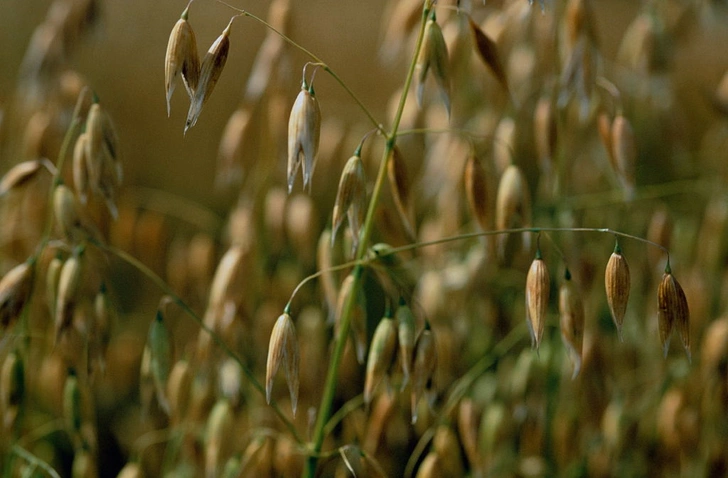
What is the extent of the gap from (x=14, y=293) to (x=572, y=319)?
2.22 ft

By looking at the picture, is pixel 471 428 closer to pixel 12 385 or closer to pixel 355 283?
pixel 355 283

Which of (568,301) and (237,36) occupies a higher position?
(237,36)

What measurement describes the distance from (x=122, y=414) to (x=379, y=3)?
1.52 m

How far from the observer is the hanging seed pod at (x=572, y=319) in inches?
39.5

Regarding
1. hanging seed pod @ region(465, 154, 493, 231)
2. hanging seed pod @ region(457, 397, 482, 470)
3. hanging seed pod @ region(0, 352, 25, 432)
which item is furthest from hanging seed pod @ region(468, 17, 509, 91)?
hanging seed pod @ region(0, 352, 25, 432)

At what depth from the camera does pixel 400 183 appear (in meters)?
1.05

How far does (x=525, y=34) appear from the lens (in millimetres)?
1606

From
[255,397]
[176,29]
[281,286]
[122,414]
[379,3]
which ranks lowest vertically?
[122,414]

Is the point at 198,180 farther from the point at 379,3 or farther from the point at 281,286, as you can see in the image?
the point at 281,286

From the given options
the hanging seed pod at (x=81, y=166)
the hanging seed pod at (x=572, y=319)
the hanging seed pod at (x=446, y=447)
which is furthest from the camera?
the hanging seed pod at (x=446, y=447)

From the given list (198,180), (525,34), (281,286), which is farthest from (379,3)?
(281,286)

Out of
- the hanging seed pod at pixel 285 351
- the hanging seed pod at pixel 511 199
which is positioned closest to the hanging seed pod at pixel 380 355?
the hanging seed pod at pixel 285 351

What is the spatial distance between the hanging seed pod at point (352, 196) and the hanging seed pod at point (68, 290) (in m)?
0.35

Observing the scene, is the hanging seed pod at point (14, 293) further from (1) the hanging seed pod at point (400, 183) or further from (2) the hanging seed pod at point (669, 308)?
(2) the hanging seed pod at point (669, 308)
